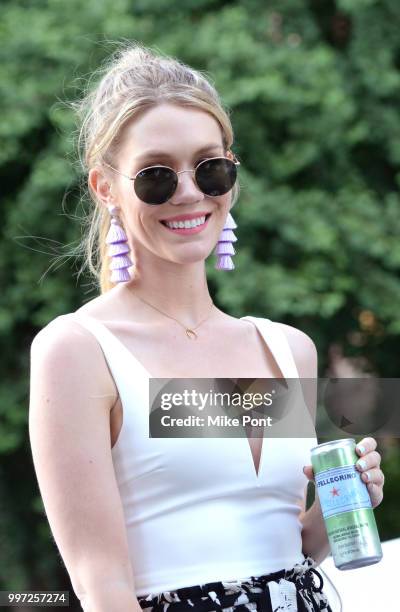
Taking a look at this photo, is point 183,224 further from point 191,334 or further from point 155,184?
point 191,334

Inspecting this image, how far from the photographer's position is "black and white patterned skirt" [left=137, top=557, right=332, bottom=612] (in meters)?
1.57

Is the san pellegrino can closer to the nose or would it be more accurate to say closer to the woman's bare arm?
the woman's bare arm

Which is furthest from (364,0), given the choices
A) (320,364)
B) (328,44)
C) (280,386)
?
(280,386)

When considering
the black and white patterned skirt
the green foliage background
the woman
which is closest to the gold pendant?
the woman

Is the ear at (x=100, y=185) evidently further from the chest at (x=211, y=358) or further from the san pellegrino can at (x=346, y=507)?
the san pellegrino can at (x=346, y=507)

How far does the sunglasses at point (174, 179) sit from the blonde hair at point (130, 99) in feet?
0.27

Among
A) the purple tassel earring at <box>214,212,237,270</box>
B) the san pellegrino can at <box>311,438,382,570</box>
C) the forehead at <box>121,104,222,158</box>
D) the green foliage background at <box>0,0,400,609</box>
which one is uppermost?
the green foliage background at <box>0,0,400,609</box>

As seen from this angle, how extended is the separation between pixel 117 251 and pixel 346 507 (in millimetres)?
666

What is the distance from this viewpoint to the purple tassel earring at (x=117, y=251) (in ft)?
6.15

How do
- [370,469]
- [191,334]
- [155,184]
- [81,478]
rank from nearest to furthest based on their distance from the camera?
[81,478] → [370,469] → [155,184] → [191,334]

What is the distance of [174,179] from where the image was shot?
176 centimetres

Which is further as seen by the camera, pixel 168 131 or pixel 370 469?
pixel 168 131

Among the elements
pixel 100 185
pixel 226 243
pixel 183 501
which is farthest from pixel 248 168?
pixel 183 501

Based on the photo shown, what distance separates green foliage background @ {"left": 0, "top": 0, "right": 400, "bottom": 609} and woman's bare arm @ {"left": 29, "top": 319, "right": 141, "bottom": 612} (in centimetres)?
241
